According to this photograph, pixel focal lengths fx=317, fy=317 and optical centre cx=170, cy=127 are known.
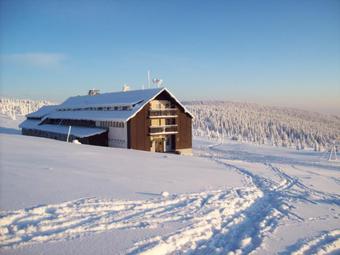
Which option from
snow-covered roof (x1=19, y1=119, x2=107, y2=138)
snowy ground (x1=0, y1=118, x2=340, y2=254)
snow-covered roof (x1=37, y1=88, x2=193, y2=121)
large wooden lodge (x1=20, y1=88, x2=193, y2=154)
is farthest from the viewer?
snow-covered roof (x1=19, y1=119, x2=107, y2=138)

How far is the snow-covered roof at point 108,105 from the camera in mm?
30719

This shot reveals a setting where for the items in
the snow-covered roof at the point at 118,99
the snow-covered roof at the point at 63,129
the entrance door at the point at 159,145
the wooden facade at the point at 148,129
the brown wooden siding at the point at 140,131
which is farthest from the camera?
the entrance door at the point at 159,145

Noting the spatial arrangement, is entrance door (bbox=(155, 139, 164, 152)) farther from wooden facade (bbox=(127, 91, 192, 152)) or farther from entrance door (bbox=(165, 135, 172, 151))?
wooden facade (bbox=(127, 91, 192, 152))

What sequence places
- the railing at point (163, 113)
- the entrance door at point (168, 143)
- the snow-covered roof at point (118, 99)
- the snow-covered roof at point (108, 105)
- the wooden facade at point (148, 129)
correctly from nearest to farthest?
1. the wooden facade at point (148, 129)
2. the snow-covered roof at point (108, 105)
3. the snow-covered roof at point (118, 99)
4. the railing at point (163, 113)
5. the entrance door at point (168, 143)

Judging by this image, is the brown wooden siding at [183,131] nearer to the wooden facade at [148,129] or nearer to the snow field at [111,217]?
the wooden facade at [148,129]

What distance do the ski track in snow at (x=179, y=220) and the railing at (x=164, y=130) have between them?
19.5m

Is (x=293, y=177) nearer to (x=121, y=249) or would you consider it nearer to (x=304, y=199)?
(x=304, y=199)

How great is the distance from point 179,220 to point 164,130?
23634 millimetres

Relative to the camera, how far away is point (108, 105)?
34375mm

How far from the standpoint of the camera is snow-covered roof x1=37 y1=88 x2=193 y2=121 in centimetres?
3072

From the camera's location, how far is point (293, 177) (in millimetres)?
18891

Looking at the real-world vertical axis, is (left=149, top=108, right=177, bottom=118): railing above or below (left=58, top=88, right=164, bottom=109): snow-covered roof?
below

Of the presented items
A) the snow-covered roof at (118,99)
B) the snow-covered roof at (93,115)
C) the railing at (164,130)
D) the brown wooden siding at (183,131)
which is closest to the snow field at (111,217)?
the snow-covered roof at (93,115)

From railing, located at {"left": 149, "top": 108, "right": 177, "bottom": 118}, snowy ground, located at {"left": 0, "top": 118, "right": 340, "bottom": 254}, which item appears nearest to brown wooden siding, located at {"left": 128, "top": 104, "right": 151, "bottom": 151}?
railing, located at {"left": 149, "top": 108, "right": 177, "bottom": 118}
